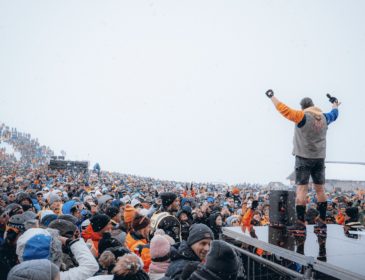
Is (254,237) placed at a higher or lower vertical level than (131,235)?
higher

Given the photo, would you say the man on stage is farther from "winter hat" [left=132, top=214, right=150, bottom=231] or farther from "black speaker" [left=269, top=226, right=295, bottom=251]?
"winter hat" [left=132, top=214, right=150, bottom=231]

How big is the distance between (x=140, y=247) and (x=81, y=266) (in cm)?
111

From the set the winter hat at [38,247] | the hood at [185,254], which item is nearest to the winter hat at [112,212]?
the winter hat at [38,247]

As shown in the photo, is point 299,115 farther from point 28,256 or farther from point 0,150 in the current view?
point 0,150

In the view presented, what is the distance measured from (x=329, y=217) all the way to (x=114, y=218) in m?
6.00

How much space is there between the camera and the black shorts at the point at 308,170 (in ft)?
13.3

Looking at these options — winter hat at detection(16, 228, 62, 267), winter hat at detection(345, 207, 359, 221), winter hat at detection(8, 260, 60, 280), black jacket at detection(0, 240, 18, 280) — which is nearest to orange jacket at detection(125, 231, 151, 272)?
winter hat at detection(16, 228, 62, 267)

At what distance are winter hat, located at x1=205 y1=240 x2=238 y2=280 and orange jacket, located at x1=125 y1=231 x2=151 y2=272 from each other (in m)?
1.88

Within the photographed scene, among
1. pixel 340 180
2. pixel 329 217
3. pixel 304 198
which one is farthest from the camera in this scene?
pixel 340 180

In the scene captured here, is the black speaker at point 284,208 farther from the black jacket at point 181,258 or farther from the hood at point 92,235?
the hood at point 92,235

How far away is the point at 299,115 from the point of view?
3832 millimetres

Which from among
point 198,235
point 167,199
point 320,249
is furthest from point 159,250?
point 167,199

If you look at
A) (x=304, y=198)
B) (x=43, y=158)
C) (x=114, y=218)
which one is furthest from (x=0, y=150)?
(x=304, y=198)

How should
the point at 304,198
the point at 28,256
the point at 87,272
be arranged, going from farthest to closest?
the point at 304,198
the point at 87,272
the point at 28,256
